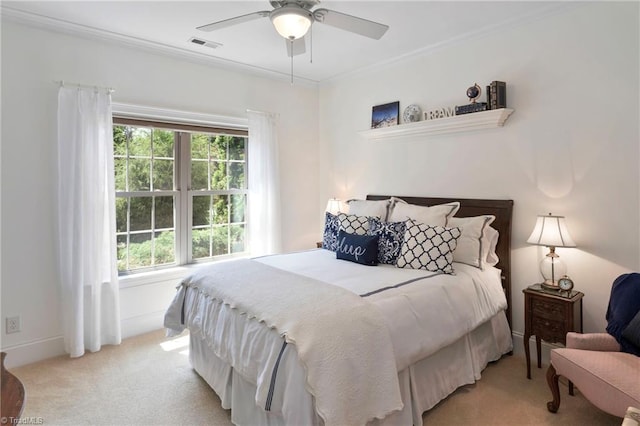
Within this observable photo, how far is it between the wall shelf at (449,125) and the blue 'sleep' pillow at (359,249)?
4.09 ft

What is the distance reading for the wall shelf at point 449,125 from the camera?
294 cm

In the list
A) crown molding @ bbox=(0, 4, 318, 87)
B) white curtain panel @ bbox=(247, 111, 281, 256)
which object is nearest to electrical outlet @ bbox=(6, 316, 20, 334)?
white curtain panel @ bbox=(247, 111, 281, 256)

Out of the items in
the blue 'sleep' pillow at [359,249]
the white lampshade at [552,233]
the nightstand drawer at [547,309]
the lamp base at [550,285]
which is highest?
the white lampshade at [552,233]

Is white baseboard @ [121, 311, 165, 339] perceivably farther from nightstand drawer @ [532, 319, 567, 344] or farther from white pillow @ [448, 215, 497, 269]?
nightstand drawer @ [532, 319, 567, 344]

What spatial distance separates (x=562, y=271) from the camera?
8.52 feet

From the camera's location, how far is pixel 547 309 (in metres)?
2.47

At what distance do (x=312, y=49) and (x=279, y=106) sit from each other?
0.99 metres

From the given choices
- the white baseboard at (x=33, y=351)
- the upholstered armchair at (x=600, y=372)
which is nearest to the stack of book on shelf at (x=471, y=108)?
the upholstered armchair at (x=600, y=372)

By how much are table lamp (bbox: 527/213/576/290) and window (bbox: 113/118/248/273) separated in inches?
116

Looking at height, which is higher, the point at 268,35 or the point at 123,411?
the point at 268,35

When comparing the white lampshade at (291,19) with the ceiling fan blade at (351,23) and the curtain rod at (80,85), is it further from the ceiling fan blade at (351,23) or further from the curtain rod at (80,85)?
the curtain rod at (80,85)

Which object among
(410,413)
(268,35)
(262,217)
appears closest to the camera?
(410,413)

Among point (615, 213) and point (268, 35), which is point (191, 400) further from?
point (615, 213)

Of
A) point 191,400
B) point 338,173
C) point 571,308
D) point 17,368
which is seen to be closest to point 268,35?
point 338,173
